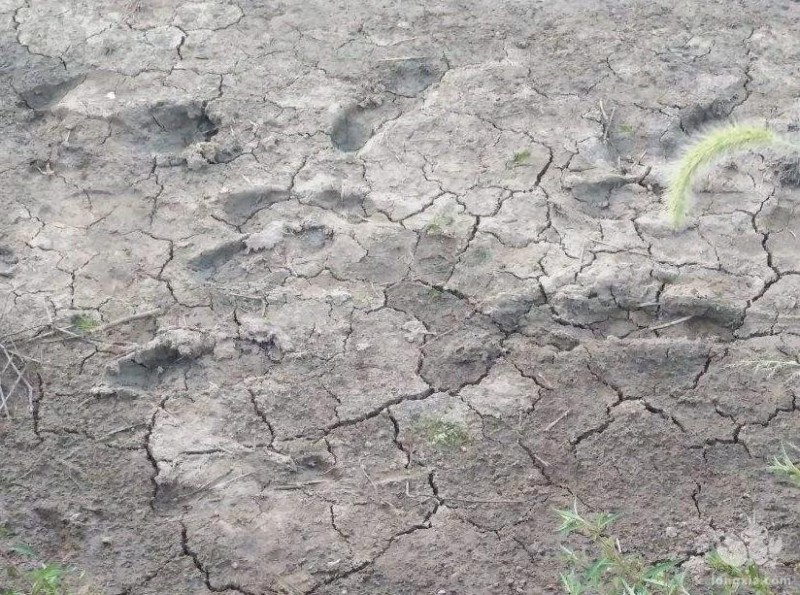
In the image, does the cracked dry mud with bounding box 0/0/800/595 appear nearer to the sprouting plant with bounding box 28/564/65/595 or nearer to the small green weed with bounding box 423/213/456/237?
the small green weed with bounding box 423/213/456/237

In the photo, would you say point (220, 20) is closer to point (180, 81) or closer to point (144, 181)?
point (180, 81)

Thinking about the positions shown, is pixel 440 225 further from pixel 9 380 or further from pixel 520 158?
pixel 9 380

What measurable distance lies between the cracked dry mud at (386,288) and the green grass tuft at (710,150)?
23.2 inches

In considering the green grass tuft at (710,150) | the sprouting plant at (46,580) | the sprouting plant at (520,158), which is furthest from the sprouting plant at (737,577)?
the sprouting plant at (520,158)

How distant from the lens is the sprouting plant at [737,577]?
2.13 metres

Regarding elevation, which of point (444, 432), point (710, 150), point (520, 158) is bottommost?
point (444, 432)

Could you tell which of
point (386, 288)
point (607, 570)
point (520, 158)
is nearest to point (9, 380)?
point (386, 288)

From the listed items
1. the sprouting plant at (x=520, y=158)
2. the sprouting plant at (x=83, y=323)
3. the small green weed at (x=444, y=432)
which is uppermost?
the sprouting plant at (x=520, y=158)

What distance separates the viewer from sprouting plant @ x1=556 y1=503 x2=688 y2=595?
7.26 feet

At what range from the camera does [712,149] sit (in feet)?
8.04

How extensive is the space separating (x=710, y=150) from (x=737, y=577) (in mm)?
1110

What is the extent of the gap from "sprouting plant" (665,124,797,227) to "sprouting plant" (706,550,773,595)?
97 centimetres

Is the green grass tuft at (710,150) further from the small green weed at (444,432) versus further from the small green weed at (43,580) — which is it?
the small green weed at (43,580)

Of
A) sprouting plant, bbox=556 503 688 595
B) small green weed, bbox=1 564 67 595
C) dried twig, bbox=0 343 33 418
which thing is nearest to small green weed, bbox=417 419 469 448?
sprouting plant, bbox=556 503 688 595
